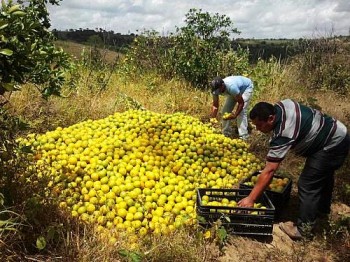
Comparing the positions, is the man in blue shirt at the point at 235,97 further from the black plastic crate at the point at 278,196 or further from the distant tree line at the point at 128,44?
the distant tree line at the point at 128,44

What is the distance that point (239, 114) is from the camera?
7.14 m

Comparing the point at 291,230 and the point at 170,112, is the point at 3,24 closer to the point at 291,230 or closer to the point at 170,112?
the point at 291,230

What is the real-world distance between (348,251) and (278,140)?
1.42m

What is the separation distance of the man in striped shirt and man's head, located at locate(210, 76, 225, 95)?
9.53 ft

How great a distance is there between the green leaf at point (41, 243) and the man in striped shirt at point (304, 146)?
199 centimetres

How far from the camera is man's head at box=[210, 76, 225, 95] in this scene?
267 inches

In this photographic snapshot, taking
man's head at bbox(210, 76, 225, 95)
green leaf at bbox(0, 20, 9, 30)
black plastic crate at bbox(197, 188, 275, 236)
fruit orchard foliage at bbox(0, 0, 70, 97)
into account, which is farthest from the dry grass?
green leaf at bbox(0, 20, 9, 30)

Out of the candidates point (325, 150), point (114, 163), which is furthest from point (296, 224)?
point (114, 163)

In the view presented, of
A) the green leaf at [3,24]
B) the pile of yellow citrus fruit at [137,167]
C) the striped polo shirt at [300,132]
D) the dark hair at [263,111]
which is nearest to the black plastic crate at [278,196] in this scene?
the pile of yellow citrus fruit at [137,167]

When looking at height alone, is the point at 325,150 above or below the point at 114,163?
above

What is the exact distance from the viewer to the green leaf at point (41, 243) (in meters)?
2.86

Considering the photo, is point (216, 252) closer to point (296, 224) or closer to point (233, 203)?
point (233, 203)

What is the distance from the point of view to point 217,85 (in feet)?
22.3

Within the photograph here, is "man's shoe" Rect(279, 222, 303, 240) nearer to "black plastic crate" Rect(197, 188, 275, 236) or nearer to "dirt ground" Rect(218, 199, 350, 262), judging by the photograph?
"dirt ground" Rect(218, 199, 350, 262)
